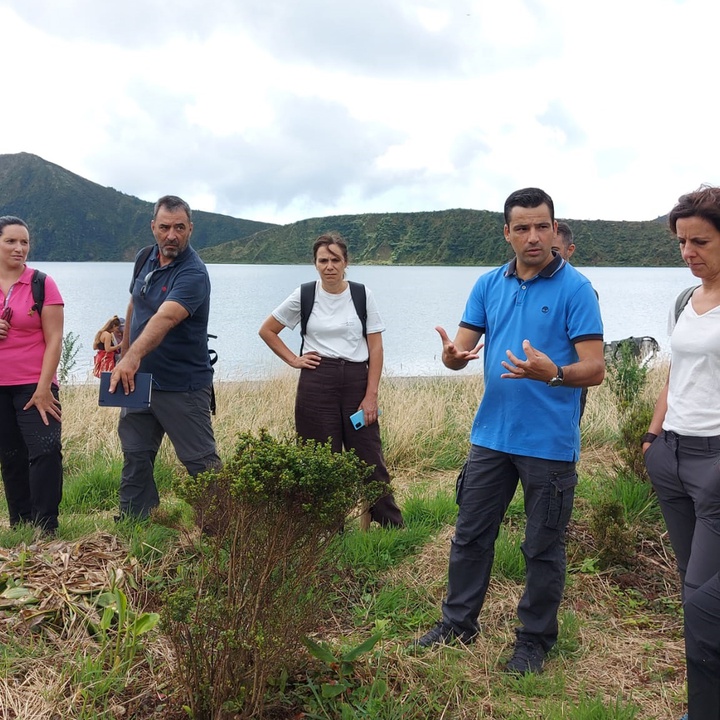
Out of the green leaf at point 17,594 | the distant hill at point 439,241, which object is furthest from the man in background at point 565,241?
the distant hill at point 439,241

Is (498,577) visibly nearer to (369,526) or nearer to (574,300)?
(369,526)

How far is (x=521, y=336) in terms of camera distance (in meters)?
3.17

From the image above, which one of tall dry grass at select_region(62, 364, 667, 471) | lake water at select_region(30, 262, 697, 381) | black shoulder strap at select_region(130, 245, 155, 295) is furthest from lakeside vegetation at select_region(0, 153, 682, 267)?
black shoulder strap at select_region(130, 245, 155, 295)

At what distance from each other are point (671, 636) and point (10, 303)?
4246 mm

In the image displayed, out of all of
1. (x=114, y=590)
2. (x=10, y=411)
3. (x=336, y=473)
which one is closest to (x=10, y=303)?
(x=10, y=411)

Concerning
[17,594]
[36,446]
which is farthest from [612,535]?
[36,446]

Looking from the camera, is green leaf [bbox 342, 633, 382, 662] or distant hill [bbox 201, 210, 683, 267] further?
distant hill [bbox 201, 210, 683, 267]

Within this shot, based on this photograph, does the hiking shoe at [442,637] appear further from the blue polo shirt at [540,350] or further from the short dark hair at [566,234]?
the short dark hair at [566,234]

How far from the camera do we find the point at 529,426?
3117 millimetres

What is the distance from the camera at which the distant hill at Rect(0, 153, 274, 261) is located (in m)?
125

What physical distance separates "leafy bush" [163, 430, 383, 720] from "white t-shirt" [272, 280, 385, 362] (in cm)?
228

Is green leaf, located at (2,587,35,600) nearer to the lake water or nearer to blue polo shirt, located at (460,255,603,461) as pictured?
blue polo shirt, located at (460,255,603,461)

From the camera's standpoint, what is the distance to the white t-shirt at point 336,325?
4.79 m

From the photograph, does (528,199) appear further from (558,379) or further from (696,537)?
(696,537)
